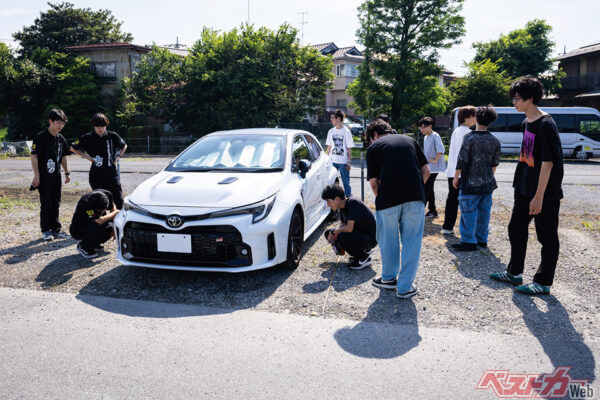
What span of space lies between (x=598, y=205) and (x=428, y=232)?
4.59 meters

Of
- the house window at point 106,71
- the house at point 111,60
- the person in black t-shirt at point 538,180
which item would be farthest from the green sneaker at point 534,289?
the house window at point 106,71

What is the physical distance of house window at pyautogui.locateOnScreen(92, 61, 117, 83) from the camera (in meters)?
32.2

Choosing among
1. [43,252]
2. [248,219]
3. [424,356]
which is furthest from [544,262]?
[43,252]

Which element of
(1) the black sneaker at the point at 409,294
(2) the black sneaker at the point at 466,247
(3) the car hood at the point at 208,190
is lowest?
(1) the black sneaker at the point at 409,294

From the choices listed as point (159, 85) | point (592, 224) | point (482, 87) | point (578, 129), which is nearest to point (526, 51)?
point (482, 87)

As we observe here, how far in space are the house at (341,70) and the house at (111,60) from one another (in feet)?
57.4

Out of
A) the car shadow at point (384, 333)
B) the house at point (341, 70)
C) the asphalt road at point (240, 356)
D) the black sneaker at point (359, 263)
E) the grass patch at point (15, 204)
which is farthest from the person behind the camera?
the house at point (341, 70)

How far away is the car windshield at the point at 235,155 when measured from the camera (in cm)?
516

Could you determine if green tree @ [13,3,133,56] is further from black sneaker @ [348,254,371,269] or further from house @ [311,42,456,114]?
black sneaker @ [348,254,371,269]

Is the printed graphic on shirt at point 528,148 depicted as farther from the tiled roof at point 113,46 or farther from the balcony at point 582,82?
the balcony at point 582,82

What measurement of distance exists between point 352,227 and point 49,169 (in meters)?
4.24

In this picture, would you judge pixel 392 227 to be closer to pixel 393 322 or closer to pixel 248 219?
pixel 393 322

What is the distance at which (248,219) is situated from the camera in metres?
4.21

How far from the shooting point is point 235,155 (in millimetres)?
5355
